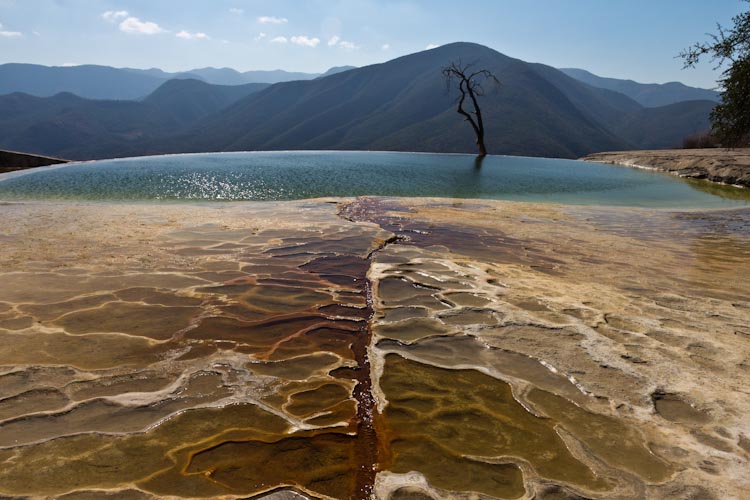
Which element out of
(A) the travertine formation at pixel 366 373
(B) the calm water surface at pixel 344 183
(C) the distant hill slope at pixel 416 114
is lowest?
(A) the travertine formation at pixel 366 373

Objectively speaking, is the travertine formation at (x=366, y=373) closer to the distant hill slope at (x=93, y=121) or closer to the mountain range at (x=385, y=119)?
the mountain range at (x=385, y=119)

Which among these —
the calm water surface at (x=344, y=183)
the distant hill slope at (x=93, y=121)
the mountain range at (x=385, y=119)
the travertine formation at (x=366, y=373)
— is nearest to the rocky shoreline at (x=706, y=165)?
the calm water surface at (x=344, y=183)

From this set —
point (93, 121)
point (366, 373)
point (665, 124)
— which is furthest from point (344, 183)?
point (93, 121)

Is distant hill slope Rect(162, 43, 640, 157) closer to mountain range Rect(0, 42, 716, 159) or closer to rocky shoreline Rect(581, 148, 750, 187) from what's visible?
mountain range Rect(0, 42, 716, 159)

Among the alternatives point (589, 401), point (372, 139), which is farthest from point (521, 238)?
point (372, 139)

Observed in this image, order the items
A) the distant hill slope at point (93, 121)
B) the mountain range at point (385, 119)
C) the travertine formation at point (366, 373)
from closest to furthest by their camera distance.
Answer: the travertine formation at point (366, 373), the mountain range at point (385, 119), the distant hill slope at point (93, 121)

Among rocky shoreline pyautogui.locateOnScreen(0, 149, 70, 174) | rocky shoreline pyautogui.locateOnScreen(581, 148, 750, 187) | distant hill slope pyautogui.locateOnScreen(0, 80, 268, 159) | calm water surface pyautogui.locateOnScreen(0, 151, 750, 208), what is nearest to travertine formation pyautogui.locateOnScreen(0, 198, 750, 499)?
calm water surface pyautogui.locateOnScreen(0, 151, 750, 208)

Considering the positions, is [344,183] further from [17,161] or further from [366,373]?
[17,161]
